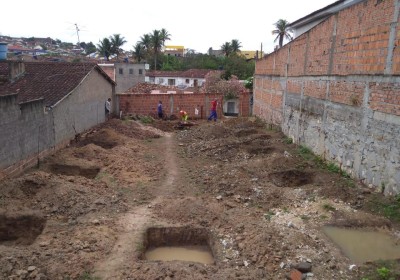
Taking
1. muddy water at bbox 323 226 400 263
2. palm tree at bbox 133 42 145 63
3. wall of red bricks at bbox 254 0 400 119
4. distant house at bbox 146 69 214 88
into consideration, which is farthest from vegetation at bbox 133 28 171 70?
muddy water at bbox 323 226 400 263

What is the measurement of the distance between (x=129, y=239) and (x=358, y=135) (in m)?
5.93

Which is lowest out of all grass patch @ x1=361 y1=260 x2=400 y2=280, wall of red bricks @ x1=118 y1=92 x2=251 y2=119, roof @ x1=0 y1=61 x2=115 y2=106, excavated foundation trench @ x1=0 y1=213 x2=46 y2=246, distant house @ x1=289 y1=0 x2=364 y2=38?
excavated foundation trench @ x1=0 y1=213 x2=46 y2=246

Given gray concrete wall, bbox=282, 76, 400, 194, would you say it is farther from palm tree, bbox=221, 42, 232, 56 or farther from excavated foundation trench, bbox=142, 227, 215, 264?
palm tree, bbox=221, 42, 232, 56

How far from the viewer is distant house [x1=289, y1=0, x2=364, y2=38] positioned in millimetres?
14641

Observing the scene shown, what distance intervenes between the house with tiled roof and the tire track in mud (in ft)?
13.7

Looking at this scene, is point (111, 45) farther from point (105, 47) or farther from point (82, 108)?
point (82, 108)

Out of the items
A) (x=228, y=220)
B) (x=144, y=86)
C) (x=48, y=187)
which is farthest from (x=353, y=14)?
(x=144, y=86)

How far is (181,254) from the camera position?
659cm

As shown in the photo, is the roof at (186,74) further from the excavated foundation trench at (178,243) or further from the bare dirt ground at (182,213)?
the excavated foundation trench at (178,243)

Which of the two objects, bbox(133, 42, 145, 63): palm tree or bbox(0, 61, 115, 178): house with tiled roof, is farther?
bbox(133, 42, 145, 63): palm tree

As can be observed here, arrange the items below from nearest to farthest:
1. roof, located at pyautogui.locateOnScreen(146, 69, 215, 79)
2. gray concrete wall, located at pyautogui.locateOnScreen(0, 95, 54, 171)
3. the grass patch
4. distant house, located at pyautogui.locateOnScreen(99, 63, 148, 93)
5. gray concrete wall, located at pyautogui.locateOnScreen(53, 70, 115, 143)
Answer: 1. the grass patch
2. gray concrete wall, located at pyautogui.locateOnScreen(0, 95, 54, 171)
3. gray concrete wall, located at pyautogui.locateOnScreen(53, 70, 115, 143)
4. distant house, located at pyautogui.locateOnScreen(99, 63, 148, 93)
5. roof, located at pyautogui.locateOnScreen(146, 69, 215, 79)

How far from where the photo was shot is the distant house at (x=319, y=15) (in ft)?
48.0

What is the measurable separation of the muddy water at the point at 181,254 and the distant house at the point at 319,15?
10.6 metres

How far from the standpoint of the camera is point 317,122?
36.6 ft
